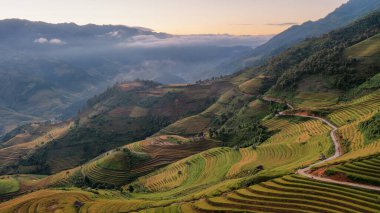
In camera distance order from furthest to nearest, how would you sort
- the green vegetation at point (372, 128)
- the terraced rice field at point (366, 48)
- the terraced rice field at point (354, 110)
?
the terraced rice field at point (366, 48)
the terraced rice field at point (354, 110)
the green vegetation at point (372, 128)

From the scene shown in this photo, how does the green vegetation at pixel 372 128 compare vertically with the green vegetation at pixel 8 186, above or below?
above

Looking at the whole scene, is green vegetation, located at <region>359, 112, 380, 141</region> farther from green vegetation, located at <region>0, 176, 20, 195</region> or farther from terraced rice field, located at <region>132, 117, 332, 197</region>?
green vegetation, located at <region>0, 176, 20, 195</region>

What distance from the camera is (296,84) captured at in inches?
6250

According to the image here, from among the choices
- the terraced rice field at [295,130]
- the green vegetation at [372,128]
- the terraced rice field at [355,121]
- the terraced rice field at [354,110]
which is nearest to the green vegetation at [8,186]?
the terraced rice field at [295,130]

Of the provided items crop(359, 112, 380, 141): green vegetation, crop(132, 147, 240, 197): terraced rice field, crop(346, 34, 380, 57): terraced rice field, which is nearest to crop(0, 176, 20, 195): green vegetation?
crop(132, 147, 240, 197): terraced rice field

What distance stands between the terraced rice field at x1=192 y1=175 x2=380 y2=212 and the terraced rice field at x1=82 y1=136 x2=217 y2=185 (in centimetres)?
6828

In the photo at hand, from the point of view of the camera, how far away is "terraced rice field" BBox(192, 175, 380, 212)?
155 feet

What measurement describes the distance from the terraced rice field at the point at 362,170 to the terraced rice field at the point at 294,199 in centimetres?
265

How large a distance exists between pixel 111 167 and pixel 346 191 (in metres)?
88.5

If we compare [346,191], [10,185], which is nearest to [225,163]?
[346,191]

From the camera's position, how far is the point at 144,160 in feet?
422

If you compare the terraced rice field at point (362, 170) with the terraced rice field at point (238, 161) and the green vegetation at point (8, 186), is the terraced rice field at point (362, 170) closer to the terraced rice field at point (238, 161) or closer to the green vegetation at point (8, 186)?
the terraced rice field at point (238, 161)

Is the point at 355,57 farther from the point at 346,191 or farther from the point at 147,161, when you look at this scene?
the point at 346,191

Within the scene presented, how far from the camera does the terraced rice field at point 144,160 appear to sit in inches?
4774
